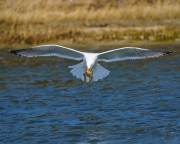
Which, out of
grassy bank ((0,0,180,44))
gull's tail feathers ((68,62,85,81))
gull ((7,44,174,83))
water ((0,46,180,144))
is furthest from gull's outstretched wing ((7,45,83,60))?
grassy bank ((0,0,180,44))

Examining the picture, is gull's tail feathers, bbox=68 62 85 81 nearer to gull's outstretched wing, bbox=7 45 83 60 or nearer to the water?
gull's outstretched wing, bbox=7 45 83 60

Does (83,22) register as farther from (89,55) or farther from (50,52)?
(89,55)

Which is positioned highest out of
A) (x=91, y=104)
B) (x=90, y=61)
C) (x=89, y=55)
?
(x=89, y=55)

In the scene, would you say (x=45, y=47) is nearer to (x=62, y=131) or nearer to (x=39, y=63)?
(x=62, y=131)

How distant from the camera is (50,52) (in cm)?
1110

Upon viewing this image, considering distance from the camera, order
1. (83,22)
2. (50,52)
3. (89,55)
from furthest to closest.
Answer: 1. (83,22)
2. (50,52)
3. (89,55)

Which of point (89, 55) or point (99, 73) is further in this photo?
point (99, 73)

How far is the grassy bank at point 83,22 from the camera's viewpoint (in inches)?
842

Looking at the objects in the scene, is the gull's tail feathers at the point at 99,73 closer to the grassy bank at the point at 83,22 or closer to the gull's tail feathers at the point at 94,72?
the gull's tail feathers at the point at 94,72

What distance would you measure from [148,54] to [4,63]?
7.66 metres

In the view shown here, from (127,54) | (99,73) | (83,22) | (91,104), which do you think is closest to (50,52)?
(99,73)

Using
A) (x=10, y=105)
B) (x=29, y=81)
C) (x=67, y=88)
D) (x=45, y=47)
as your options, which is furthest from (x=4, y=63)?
(x=45, y=47)

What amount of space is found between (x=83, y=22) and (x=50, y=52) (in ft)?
37.6

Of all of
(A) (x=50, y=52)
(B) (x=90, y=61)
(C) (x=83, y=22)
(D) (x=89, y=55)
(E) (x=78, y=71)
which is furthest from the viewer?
(C) (x=83, y=22)
